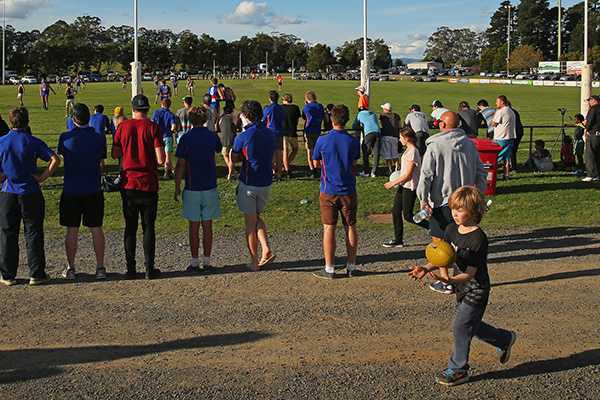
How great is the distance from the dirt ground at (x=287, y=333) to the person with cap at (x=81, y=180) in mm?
543

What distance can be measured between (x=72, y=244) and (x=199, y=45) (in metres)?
125

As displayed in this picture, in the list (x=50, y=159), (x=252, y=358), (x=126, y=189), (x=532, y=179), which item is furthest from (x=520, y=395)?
(x=532, y=179)

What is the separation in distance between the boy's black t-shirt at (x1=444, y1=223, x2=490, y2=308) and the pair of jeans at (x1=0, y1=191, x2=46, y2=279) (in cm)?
495

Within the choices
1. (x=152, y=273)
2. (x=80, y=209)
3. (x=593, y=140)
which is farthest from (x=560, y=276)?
(x=593, y=140)

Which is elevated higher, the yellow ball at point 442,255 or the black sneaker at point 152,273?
the yellow ball at point 442,255

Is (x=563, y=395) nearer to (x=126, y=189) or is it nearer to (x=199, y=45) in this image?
(x=126, y=189)

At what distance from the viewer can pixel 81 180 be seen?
759 cm

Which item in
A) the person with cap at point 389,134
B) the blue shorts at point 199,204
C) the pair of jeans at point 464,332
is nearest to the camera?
the pair of jeans at point 464,332

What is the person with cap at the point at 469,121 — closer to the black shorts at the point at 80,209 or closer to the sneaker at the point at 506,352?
the black shorts at the point at 80,209

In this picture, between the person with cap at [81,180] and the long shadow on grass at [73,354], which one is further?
the person with cap at [81,180]

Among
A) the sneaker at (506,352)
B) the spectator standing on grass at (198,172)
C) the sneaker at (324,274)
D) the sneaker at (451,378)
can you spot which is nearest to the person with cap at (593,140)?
the sneaker at (324,274)

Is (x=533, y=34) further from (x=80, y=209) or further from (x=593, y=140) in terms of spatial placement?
(x=80, y=209)

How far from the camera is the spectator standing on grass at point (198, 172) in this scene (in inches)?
308

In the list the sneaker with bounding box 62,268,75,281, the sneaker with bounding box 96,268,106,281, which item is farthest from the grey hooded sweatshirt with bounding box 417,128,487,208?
the sneaker with bounding box 62,268,75,281
